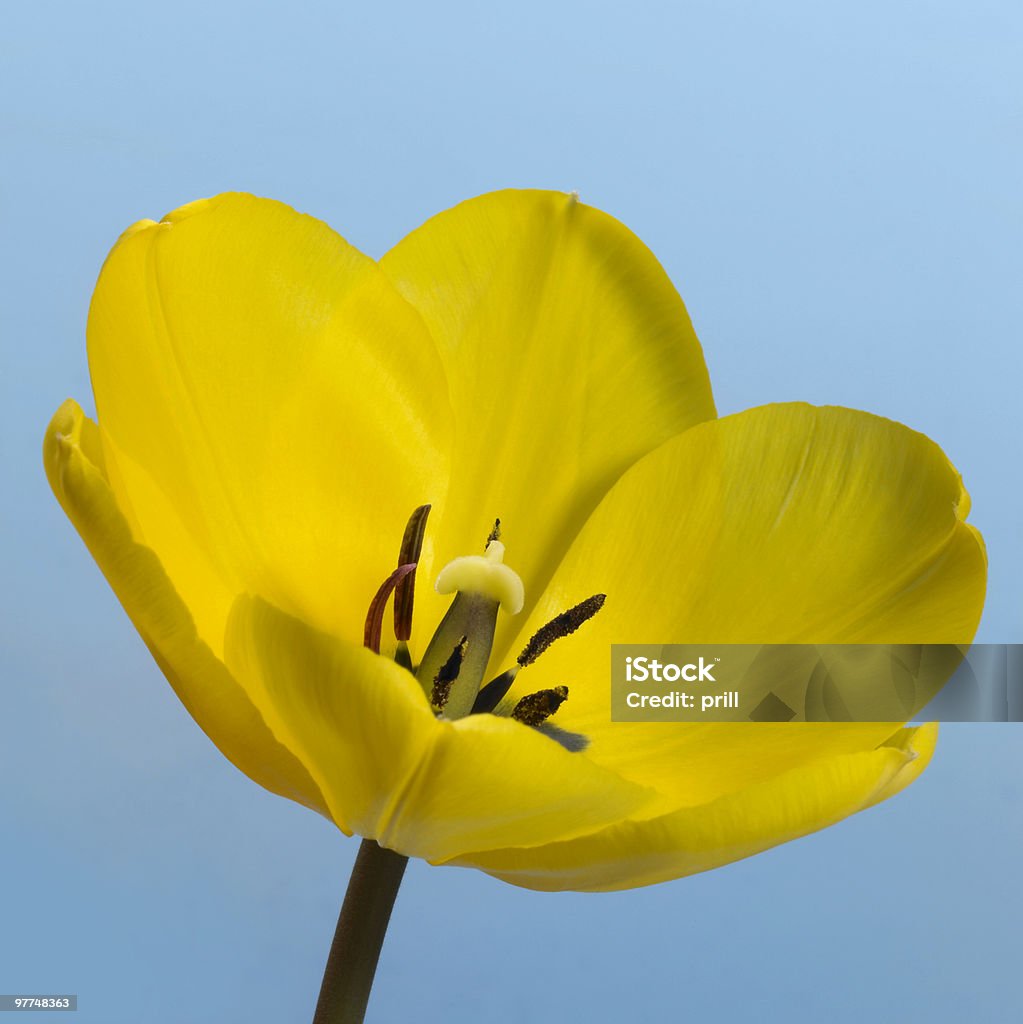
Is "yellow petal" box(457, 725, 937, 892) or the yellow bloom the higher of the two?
the yellow bloom

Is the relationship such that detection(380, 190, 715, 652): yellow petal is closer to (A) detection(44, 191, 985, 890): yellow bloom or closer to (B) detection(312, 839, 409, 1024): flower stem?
(A) detection(44, 191, 985, 890): yellow bloom

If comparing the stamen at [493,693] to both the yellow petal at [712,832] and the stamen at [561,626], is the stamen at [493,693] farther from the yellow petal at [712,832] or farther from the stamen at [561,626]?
the yellow petal at [712,832]

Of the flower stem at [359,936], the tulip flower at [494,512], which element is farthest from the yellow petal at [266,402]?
the flower stem at [359,936]

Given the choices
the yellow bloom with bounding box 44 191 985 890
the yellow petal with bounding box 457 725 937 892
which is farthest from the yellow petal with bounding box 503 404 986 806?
the yellow petal with bounding box 457 725 937 892

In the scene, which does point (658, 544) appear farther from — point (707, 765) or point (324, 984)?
point (324, 984)

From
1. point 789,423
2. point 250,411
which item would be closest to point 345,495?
point 250,411

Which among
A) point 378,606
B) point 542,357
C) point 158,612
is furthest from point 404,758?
point 542,357
